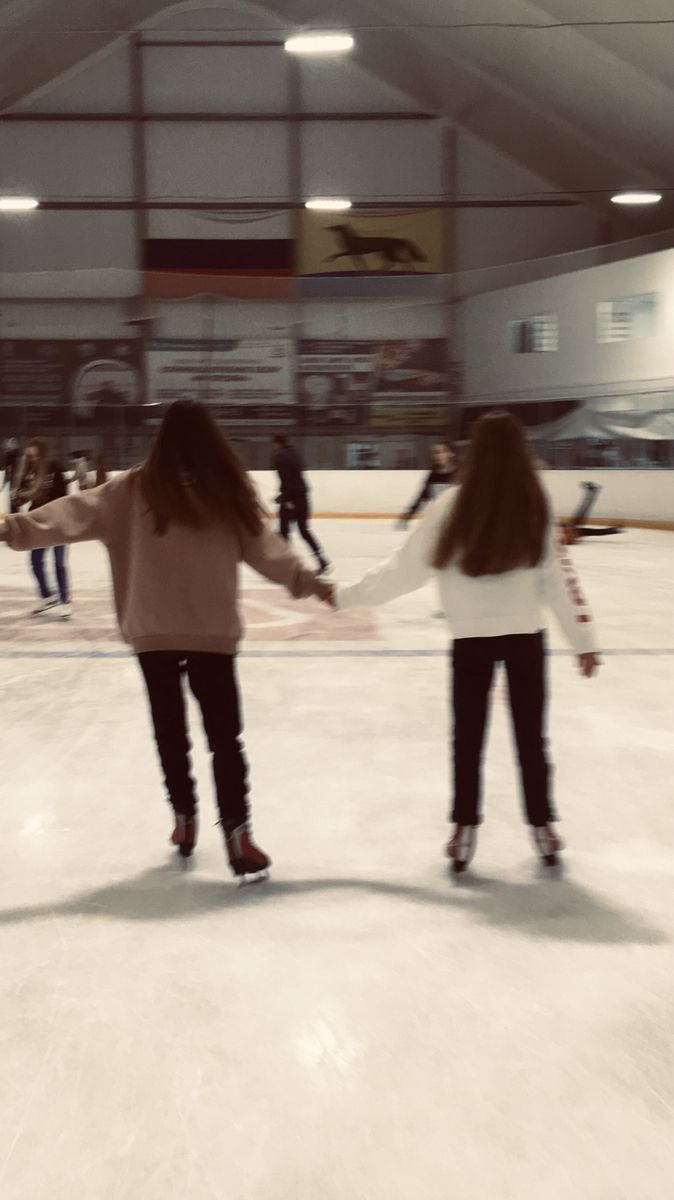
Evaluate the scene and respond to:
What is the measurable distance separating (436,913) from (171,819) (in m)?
1.05

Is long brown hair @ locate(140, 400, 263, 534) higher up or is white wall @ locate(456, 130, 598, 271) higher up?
white wall @ locate(456, 130, 598, 271)

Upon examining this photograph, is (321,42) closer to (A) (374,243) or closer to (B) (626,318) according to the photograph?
(B) (626,318)

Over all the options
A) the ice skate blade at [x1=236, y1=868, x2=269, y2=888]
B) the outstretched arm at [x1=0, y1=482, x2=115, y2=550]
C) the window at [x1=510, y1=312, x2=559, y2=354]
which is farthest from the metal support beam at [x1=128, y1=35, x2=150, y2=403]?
the ice skate blade at [x1=236, y1=868, x2=269, y2=888]

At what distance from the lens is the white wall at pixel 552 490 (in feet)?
53.5

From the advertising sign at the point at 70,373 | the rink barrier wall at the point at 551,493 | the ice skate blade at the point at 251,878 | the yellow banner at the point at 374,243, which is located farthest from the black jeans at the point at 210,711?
the yellow banner at the point at 374,243

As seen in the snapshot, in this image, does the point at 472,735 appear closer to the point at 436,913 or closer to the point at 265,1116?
the point at 436,913

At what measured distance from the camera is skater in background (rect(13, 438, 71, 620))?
743 cm

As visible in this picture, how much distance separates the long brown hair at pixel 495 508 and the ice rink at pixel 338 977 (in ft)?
2.68

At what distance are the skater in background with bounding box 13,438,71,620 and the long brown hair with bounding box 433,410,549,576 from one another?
490cm

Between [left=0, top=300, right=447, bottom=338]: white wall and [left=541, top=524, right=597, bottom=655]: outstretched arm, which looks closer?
[left=541, top=524, right=597, bottom=655]: outstretched arm

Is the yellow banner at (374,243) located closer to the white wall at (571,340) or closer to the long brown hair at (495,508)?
the white wall at (571,340)

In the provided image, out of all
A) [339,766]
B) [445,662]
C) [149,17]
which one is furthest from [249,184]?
[339,766]

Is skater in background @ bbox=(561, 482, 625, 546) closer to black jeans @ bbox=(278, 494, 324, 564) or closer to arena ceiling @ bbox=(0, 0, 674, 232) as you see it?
black jeans @ bbox=(278, 494, 324, 564)

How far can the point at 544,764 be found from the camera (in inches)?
118
